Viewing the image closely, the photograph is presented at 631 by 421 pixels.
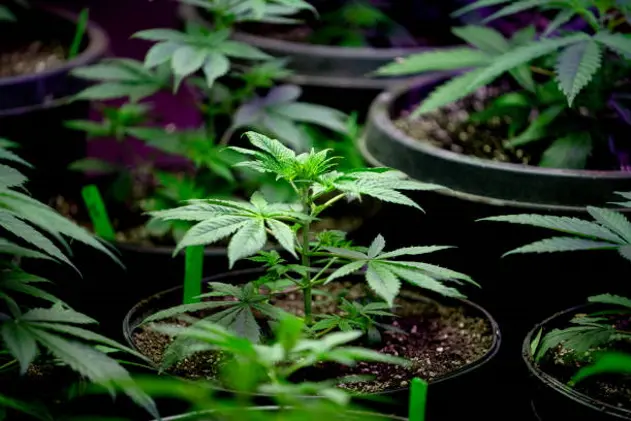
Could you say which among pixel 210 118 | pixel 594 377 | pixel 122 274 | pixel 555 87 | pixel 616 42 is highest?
pixel 616 42

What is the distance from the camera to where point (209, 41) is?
1630mm

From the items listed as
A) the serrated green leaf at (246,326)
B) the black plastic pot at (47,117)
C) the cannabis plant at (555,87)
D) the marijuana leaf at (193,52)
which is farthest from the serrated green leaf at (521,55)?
the black plastic pot at (47,117)

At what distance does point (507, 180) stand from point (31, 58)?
1.15 metres

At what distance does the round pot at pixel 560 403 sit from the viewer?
1.03 meters

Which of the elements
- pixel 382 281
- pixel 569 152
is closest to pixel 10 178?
pixel 382 281

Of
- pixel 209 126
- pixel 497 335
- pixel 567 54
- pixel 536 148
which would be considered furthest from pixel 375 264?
pixel 209 126

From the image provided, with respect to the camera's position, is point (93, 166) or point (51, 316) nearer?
point (51, 316)

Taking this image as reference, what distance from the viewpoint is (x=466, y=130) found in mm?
1776

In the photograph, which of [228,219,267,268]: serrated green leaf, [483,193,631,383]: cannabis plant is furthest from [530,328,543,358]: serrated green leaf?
[228,219,267,268]: serrated green leaf

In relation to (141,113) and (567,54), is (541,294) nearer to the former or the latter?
(567,54)

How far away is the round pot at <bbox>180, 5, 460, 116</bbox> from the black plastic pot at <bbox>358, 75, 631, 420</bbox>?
56 cm

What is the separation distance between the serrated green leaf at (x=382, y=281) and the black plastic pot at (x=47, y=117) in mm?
872

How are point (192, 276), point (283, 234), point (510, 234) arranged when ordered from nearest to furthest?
point (283, 234)
point (192, 276)
point (510, 234)

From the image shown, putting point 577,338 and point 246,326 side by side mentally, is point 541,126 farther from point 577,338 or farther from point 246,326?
point 246,326
